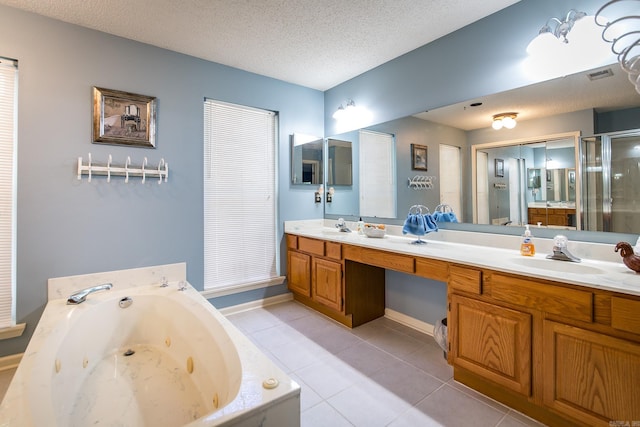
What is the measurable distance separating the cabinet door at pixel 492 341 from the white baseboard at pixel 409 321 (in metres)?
0.76

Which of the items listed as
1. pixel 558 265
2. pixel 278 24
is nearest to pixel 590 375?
pixel 558 265

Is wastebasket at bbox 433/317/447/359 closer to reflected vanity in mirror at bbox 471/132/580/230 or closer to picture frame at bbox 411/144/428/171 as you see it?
reflected vanity in mirror at bbox 471/132/580/230

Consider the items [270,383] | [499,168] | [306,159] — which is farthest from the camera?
[306,159]

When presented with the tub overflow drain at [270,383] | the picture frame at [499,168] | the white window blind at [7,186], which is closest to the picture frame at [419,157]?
the picture frame at [499,168]

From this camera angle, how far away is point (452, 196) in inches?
94.7

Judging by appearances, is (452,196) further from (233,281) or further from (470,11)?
(233,281)

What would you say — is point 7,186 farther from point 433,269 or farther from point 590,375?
point 590,375

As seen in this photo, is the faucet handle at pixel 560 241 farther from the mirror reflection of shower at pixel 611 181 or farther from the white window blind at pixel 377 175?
the white window blind at pixel 377 175

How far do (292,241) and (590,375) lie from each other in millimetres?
2496

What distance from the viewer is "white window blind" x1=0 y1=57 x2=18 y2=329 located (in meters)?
2.02

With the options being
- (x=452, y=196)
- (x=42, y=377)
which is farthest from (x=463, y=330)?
(x=42, y=377)

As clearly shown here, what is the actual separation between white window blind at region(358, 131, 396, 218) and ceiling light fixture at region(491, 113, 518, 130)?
0.91 m

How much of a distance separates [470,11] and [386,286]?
2.36 metres

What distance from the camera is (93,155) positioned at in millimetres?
2303
